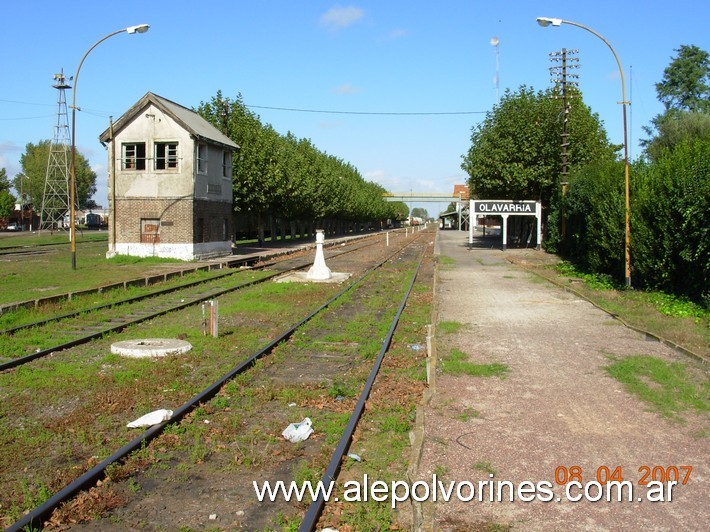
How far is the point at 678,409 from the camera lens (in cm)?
772

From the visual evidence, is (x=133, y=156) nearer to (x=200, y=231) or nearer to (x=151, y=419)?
(x=200, y=231)

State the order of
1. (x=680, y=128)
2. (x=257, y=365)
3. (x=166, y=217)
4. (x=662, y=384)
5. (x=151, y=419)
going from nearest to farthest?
(x=151, y=419), (x=662, y=384), (x=257, y=365), (x=166, y=217), (x=680, y=128)

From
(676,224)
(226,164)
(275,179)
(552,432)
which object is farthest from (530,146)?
(552,432)

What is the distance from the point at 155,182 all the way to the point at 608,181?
763 inches

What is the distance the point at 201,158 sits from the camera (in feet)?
104

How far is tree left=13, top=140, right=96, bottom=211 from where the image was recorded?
102 metres

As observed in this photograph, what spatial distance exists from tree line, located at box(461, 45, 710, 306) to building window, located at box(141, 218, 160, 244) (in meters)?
18.7

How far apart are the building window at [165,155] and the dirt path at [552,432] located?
69.5 ft

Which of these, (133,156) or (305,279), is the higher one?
(133,156)

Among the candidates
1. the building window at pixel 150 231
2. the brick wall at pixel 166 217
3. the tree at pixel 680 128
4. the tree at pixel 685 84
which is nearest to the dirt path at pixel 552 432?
the brick wall at pixel 166 217

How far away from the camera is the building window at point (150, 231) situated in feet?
101

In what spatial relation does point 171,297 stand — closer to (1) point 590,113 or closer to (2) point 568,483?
(2) point 568,483

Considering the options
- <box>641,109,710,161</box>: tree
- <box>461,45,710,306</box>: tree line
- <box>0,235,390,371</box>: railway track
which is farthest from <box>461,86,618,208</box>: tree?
<box>0,235,390,371</box>: railway track

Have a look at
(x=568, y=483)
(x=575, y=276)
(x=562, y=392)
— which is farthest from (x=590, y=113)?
(x=568, y=483)
